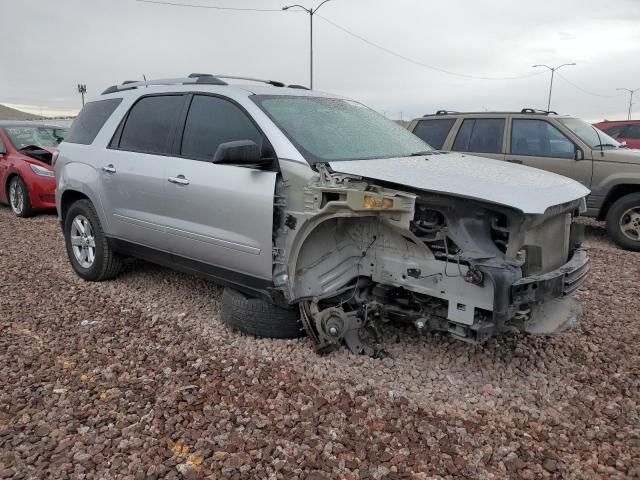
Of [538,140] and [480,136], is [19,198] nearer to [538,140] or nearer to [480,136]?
[480,136]

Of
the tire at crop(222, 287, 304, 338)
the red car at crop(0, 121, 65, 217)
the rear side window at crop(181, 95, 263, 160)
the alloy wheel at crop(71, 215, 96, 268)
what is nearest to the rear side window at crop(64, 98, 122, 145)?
the alloy wheel at crop(71, 215, 96, 268)

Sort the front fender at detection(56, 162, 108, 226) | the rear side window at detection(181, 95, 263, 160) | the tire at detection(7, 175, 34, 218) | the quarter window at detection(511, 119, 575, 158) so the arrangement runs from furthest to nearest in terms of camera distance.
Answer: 1. the tire at detection(7, 175, 34, 218)
2. the quarter window at detection(511, 119, 575, 158)
3. the front fender at detection(56, 162, 108, 226)
4. the rear side window at detection(181, 95, 263, 160)

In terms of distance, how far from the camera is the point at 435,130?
8.50 meters

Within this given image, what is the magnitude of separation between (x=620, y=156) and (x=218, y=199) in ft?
19.6

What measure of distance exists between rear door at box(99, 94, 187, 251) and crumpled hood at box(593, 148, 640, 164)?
5809mm

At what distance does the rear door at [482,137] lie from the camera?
8016mm

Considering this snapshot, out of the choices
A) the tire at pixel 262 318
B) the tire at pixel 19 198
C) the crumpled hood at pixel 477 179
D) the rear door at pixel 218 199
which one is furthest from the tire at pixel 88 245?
the tire at pixel 19 198

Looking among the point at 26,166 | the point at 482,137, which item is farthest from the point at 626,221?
the point at 26,166

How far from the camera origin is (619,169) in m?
7.20

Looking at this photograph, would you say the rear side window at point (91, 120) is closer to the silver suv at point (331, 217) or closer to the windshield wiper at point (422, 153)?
the silver suv at point (331, 217)

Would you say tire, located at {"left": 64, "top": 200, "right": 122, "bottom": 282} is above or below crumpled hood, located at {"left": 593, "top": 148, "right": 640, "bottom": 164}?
below

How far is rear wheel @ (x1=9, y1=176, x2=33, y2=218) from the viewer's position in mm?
9143

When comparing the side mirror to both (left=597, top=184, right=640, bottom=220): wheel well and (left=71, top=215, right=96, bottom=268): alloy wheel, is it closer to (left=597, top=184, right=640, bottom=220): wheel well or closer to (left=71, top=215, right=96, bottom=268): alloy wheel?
(left=71, top=215, right=96, bottom=268): alloy wheel

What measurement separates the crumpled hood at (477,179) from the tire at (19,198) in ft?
25.1
